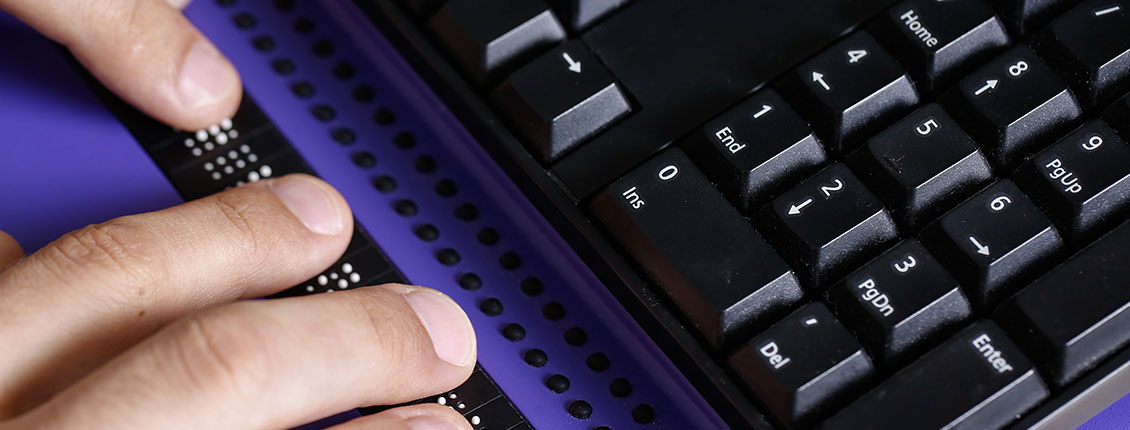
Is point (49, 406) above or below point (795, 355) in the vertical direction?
above

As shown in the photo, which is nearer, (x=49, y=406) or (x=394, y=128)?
(x=49, y=406)

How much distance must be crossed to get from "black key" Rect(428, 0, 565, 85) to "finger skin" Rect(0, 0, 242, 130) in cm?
13

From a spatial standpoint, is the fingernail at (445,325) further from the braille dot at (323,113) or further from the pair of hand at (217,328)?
the braille dot at (323,113)

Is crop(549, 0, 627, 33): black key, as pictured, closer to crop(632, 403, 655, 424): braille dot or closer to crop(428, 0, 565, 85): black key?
crop(428, 0, 565, 85): black key

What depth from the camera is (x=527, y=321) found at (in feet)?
1.83

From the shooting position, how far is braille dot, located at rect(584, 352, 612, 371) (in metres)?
0.54

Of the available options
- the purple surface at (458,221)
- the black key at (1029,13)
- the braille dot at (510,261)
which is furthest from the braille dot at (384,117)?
the black key at (1029,13)

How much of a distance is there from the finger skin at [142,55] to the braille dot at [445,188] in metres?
0.12

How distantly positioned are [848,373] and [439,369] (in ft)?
0.59

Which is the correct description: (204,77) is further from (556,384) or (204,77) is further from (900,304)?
(900,304)

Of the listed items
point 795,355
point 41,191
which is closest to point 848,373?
point 795,355

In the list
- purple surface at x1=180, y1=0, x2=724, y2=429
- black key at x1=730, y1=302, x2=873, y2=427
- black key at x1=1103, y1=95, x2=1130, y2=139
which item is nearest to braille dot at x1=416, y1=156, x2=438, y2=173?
purple surface at x1=180, y1=0, x2=724, y2=429

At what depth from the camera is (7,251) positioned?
0.54m

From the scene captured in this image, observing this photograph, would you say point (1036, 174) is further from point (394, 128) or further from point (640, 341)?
point (394, 128)
